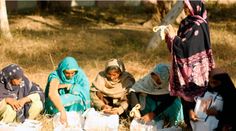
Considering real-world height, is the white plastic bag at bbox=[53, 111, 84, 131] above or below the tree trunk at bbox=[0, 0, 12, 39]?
below

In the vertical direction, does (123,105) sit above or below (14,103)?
below

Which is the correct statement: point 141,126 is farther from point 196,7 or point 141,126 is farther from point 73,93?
point 196,7

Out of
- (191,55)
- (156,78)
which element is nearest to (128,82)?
(156,78)

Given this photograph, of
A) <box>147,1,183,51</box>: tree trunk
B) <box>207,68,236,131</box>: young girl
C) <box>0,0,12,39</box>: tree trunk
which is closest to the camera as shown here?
<box>207,68,236,131</box>: young girl

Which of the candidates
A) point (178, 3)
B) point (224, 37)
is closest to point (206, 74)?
point (178, 3)

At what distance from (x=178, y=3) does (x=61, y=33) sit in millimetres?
2560

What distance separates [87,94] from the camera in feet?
16.4

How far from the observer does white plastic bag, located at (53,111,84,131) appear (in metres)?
4.56

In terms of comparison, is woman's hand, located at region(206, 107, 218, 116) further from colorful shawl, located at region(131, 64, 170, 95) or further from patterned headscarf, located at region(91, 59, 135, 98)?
patterned headscarf, located at region(91, 59, 135, 98)

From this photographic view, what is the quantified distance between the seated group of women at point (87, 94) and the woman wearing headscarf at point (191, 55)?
0.79 ft

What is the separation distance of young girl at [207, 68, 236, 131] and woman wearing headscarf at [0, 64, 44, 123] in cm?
162

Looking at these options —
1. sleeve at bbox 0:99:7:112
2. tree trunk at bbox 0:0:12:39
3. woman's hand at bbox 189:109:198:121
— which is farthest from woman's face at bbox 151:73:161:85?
tree trunk at bbox 0:0:12:39

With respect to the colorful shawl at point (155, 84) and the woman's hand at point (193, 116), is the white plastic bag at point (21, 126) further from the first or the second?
the woman's hand at point (193, 116)

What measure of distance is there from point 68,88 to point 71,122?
15.7 inches
